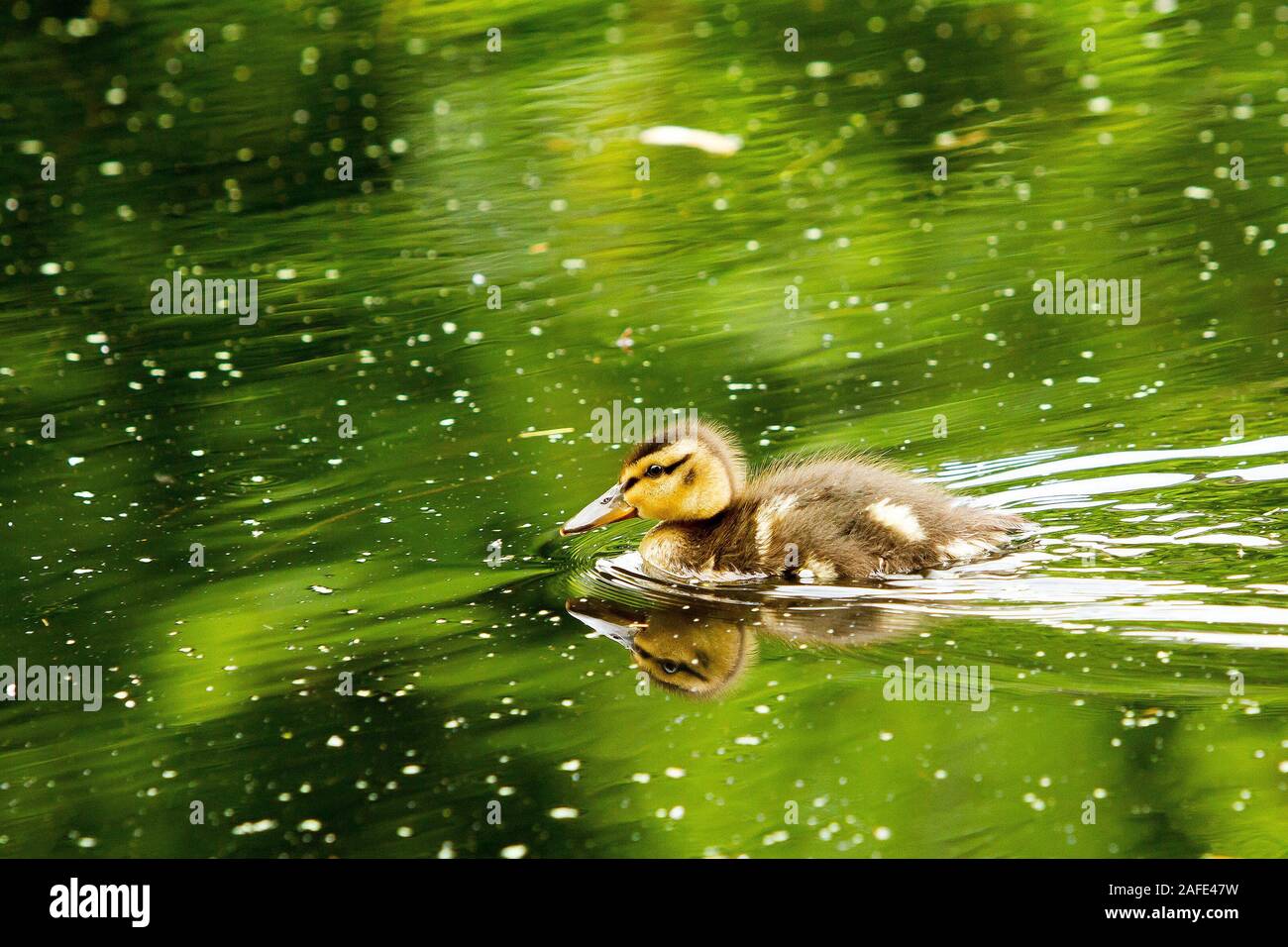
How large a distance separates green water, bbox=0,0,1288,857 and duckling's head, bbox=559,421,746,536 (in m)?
0.20

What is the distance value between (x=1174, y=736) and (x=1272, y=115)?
7.02 m

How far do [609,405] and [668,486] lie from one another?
4.47 feet

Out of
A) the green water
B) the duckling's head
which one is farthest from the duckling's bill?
the green water

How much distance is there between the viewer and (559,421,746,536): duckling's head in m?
5.90

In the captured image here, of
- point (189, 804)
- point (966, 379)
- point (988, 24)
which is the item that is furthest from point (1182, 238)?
point (189, 804)

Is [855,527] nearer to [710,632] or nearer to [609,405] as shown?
[710,632]

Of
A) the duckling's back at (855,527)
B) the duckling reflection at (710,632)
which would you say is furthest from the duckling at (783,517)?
the duckling reflection at (710,632)

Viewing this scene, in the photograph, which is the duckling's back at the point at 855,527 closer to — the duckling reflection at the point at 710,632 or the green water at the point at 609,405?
the green water at the point at 609,405

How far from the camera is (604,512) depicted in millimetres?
5910

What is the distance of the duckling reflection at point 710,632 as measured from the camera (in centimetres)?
489

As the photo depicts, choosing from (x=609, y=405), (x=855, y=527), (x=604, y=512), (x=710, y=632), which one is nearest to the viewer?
(x=710, y=632)

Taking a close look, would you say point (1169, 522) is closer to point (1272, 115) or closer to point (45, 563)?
point (45, 563)

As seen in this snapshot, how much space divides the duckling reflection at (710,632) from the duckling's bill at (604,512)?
44 cm

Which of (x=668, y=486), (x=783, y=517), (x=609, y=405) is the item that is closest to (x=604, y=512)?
(x=668, y=486)
